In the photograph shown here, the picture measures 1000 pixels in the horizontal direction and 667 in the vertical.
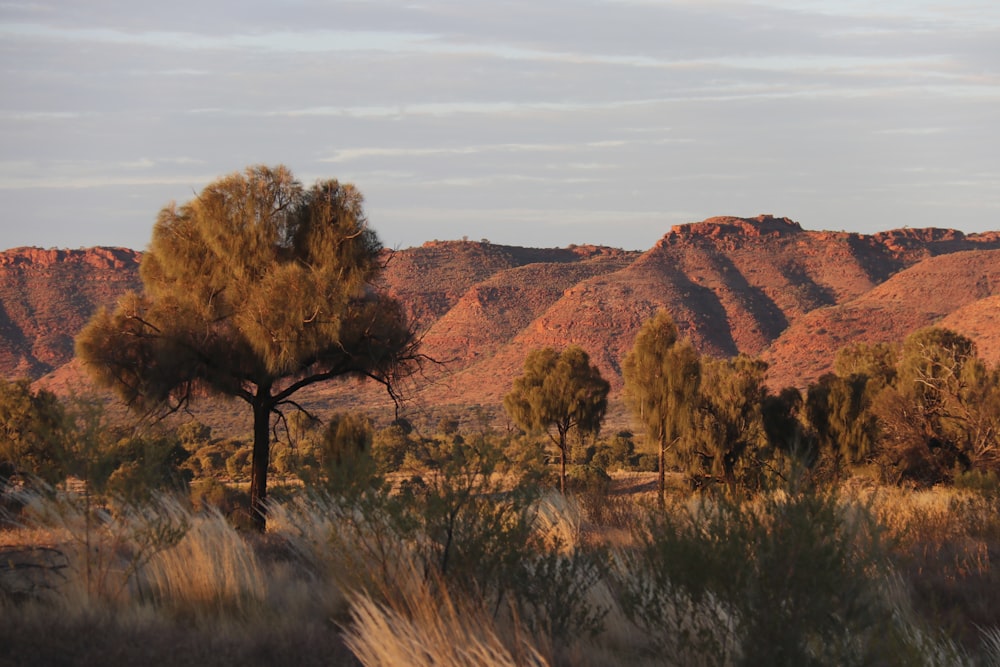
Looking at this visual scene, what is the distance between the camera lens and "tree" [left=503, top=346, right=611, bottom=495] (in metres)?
41.9

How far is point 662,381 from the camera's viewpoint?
30203mm

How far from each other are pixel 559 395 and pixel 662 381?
39.2 ft

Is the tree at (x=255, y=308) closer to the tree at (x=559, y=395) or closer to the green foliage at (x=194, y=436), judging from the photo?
the tree at (x=559, y=395)

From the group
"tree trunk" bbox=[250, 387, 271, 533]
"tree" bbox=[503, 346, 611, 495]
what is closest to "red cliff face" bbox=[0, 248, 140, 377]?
"tree" bbox=[503, 346, 611, 495]

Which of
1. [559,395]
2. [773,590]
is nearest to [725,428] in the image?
[559,395]

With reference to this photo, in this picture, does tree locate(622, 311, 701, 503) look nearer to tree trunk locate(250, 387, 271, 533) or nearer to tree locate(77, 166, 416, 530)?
tree locate(77, 166, 416, 530)

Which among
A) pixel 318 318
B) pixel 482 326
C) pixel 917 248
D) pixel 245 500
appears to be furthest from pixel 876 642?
pixel 917 248

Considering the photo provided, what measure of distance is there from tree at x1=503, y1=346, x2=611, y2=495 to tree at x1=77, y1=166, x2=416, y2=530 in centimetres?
2329

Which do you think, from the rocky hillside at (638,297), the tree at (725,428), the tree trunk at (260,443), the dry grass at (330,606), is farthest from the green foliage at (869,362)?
the rocky hillside at (638,297)

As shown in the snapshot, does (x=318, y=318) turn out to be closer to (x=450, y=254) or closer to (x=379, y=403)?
(x=379, y=403)

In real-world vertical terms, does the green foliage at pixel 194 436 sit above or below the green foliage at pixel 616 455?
above

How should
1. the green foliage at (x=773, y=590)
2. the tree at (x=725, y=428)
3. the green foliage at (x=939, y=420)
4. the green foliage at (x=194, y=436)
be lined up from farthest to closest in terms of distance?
the green foliage at (x=194, y=436) < the tree at (x=725, y=428) < the green foliage at (x=939, y=420) < the green foliage at (x=773, y=590)

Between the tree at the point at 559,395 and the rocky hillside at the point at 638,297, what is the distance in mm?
41803

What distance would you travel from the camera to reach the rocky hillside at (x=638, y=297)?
9500cm
